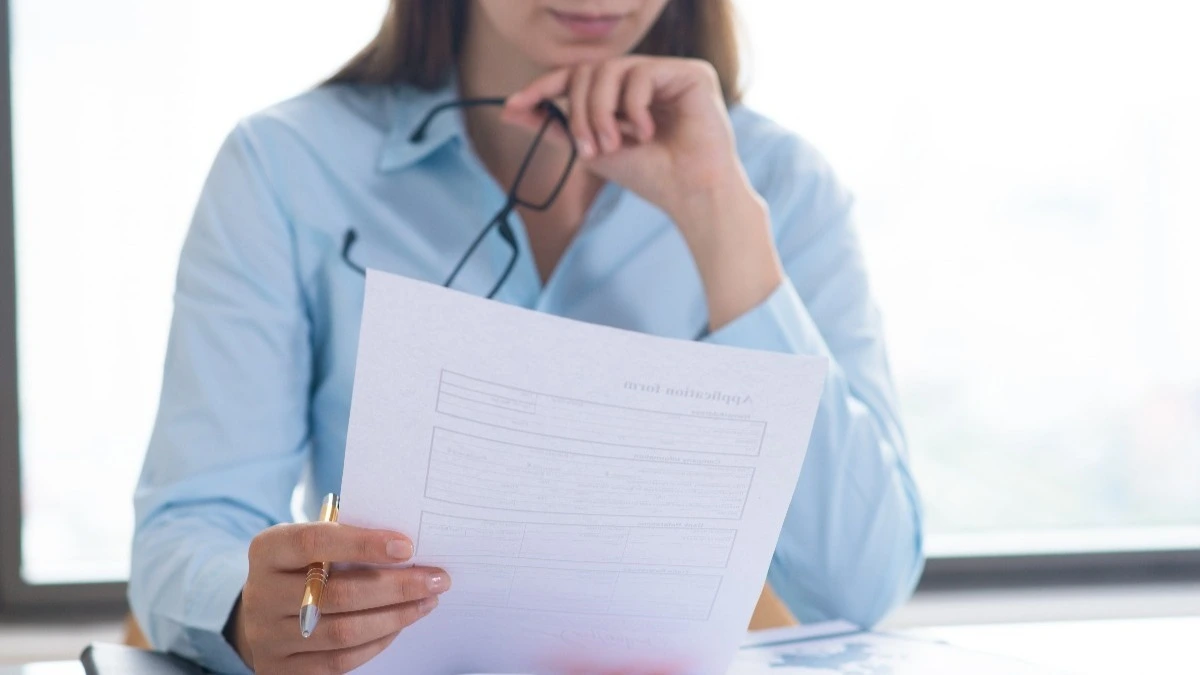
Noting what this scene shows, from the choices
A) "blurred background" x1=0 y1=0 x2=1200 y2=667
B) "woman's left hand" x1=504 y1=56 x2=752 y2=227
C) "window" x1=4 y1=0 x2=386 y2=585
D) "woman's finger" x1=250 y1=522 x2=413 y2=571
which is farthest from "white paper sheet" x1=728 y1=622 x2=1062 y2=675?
"window" x1=4 y1=0 x2=386 y2=585

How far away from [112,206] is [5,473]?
36cm

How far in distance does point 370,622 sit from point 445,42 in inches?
27.0

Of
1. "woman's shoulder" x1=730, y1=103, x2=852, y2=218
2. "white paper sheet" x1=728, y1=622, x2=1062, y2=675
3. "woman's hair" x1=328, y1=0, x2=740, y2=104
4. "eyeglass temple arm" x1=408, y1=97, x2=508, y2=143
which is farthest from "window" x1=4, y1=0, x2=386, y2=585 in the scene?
"white paper sheet" x1=728, y1=622, x2=1062, y2=675

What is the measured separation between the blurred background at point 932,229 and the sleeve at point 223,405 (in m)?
0.52

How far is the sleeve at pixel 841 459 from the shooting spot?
903 millimetres

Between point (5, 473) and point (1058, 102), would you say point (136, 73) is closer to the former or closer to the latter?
point (5, 473)

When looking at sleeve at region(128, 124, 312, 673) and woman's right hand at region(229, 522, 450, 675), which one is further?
sleeve at region(128, 124, 312, 673)

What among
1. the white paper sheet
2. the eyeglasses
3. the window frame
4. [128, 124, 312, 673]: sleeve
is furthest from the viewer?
the window frame

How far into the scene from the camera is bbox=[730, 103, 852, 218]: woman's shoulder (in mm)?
1094

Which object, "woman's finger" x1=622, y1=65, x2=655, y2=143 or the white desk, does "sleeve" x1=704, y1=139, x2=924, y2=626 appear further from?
"woman's finger" x1=622, y1=65, x2=655, y2=143

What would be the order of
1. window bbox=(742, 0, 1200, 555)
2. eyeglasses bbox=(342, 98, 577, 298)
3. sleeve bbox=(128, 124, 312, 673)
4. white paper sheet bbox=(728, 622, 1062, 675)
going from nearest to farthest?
white paper sheet bbox=(728, 622, 1062, 675)
sleeve bbox=(128, 124, 312, 673)
eyeglasses bbox=(342, 98, 577, 298)
window bbox=(742, 0, 1200, 555)

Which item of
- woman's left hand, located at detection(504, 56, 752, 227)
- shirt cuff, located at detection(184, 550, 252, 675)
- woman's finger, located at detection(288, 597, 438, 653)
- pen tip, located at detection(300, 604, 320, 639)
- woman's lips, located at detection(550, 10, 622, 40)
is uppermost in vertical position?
woman's lips, located at detection(550, 10, 622, 40)

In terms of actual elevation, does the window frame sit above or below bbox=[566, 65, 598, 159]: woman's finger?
below

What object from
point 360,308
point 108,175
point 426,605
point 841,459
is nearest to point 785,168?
point 841,459
